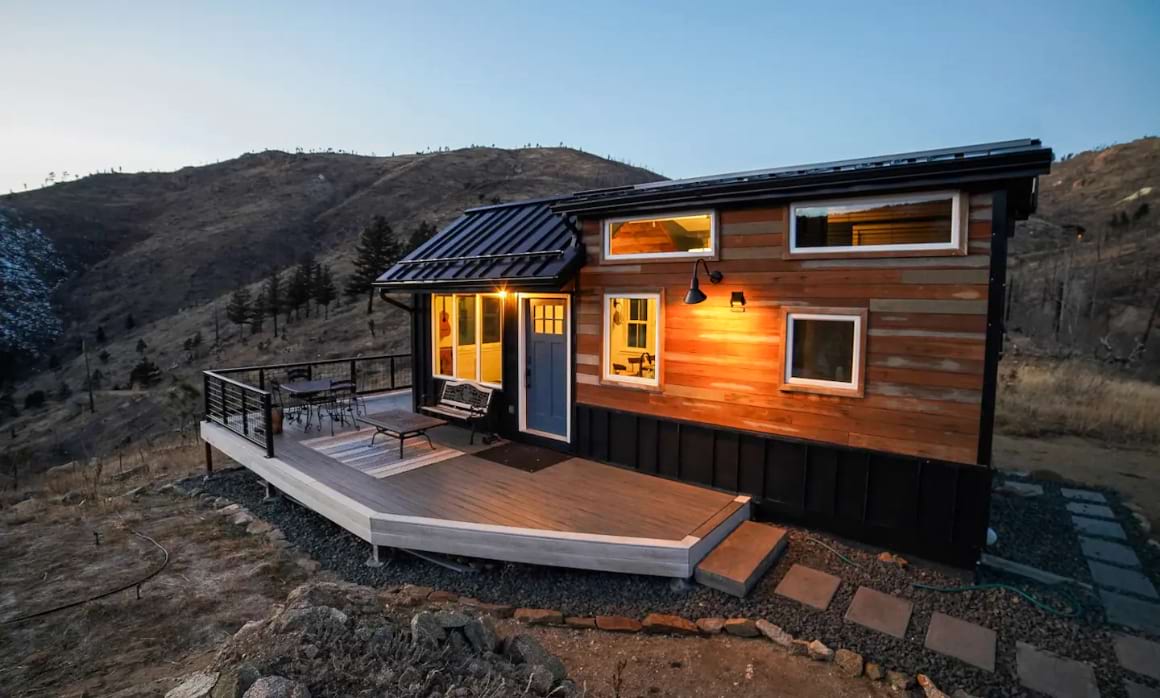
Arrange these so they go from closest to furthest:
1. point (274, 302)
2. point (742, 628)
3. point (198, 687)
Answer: point (198, 687), point (742, 628), point (274, 302)

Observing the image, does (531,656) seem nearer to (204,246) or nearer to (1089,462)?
(1089,462)

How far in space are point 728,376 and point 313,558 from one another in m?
4.78

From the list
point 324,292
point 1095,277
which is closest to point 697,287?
point 1095,277

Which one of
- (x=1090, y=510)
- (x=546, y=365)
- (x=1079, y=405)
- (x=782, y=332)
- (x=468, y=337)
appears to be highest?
(x=782, y=332)

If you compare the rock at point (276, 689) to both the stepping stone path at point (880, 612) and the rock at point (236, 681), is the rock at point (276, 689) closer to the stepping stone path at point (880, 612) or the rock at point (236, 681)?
the rock at point (236, 681)

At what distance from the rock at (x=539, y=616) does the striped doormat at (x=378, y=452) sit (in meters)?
2.77

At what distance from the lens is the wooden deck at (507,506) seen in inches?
176

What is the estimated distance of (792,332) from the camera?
17.0 feet

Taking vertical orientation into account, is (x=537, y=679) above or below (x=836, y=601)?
above

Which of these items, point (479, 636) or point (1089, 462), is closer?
point (479, 636)

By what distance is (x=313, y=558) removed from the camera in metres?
5.41

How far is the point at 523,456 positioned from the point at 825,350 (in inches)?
154

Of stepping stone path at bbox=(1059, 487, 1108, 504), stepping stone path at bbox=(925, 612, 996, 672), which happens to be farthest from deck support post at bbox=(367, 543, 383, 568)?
stepping stone path at bbox=(1059, 487, 1108, 504)

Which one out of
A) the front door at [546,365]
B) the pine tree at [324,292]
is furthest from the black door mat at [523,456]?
the pine tree at [324,292]
